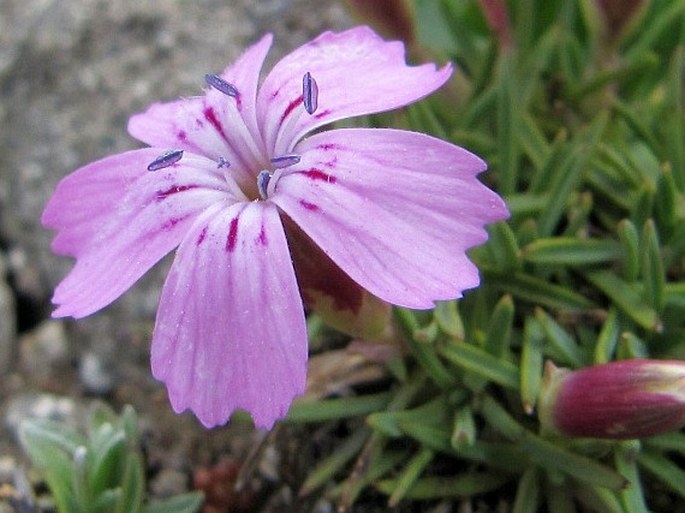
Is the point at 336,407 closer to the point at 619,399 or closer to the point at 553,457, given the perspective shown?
the point at 553,457

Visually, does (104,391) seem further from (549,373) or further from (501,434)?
(549,373)

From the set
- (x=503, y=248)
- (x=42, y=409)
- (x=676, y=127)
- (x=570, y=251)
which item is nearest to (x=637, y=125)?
(x=676, y=127)

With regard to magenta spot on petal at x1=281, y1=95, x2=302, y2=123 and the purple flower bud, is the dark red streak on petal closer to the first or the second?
magenta spot on petal at x1=281, y1=95, x2=302, y2=123

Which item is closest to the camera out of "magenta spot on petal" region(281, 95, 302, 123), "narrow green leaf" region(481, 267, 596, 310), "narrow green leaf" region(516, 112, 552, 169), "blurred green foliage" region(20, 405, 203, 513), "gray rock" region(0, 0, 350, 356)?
"magenta spot on petal" region(281, 95, 302, 123)

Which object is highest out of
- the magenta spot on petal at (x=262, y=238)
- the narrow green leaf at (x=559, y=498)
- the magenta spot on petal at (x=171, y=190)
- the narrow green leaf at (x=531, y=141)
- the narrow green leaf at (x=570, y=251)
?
the magenta spot on petal at (x=171, y=190)

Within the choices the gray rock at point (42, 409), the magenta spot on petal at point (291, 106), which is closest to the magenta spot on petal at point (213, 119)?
the magenta spot on petal at point (291, 106)

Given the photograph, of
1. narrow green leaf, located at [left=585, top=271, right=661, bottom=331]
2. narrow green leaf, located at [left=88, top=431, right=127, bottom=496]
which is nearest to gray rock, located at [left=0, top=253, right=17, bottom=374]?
narrow green leaf, located at [left=88, top=431, right=127, bottom=496]

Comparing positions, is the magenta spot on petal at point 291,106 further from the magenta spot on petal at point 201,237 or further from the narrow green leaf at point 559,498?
the narrow green leaf at point 559,498
